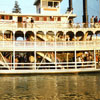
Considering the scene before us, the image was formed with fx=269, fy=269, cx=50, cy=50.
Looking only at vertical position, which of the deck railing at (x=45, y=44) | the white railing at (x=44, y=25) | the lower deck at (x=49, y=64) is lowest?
the lower deck at (x=49, y=64)

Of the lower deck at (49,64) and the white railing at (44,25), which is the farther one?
the white railing at (44,25)

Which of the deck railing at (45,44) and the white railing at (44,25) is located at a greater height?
the white railing at (44,25)

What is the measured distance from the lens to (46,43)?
3312cm

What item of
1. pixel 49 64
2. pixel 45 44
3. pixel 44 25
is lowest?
pixel 49 64

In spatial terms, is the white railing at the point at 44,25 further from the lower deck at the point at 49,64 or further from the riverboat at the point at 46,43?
the lower deck at the point at 49,64

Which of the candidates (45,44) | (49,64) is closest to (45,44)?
(45,44)

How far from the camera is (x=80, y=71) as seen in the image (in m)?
32.8

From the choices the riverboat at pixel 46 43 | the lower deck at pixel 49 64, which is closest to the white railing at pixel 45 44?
the riverboat at pixel 46 43

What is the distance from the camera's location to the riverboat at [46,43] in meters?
32.5

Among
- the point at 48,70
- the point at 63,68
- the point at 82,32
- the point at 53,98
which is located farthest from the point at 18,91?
the point at 82,32

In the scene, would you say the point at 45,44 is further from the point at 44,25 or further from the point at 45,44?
the point at 44,25

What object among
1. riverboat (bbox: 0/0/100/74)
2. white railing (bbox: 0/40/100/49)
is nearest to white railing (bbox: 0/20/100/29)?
riverboat (bbox: 0/0/100/74)

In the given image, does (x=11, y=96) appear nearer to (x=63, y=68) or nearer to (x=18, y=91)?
(x=18, y=91)

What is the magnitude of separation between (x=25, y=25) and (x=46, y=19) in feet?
14.6
